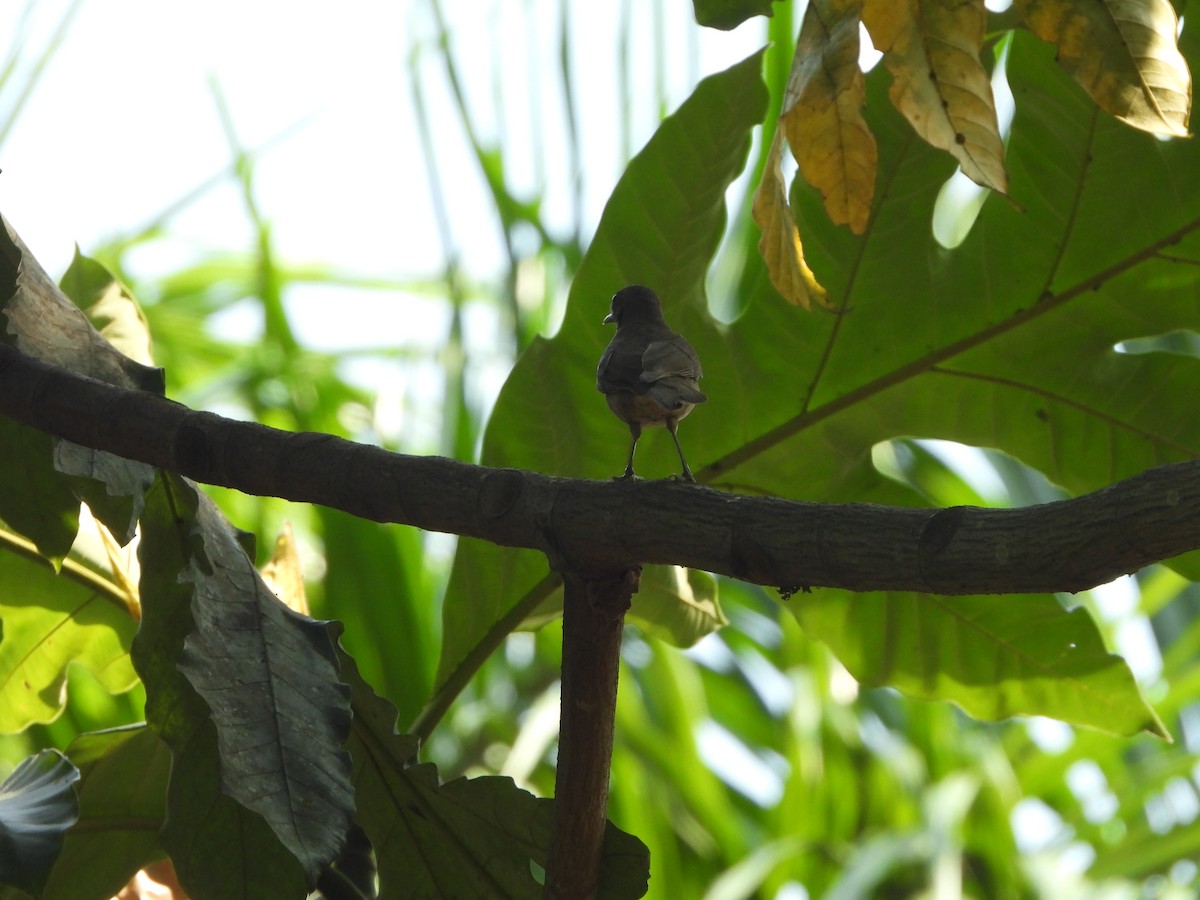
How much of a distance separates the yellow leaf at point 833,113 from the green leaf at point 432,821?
530mm

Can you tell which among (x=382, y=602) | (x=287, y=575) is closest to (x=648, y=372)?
(x=287, y=575)

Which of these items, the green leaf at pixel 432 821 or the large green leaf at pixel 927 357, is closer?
the green leaf at pixel 432 821

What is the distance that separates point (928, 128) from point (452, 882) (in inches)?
27.8

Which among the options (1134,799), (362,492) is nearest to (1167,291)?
(362,492)

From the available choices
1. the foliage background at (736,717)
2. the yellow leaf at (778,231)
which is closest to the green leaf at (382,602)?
the foliage background at (736,717)

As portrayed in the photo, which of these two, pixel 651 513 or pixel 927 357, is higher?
pixel 927 357

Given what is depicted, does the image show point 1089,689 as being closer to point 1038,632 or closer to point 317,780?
point 1038,632

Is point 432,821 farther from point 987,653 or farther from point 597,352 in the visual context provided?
point 987,653

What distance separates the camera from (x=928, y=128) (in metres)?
0.67

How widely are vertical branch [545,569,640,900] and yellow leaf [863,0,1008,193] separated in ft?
1.02

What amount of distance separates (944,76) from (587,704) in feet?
1.42

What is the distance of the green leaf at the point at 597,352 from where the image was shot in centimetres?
107

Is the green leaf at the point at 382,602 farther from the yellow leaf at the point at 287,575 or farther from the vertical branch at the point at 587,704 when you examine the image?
the vertical branch at the point at 587,704

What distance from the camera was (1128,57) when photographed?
2.15 ft
